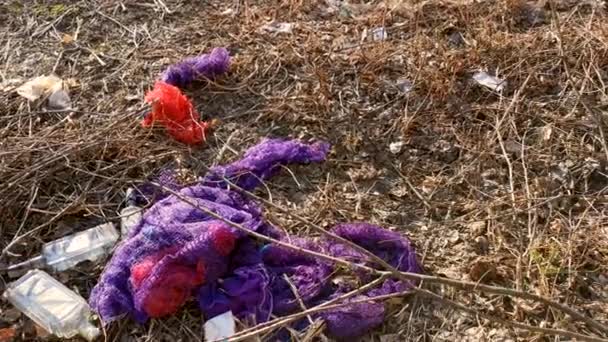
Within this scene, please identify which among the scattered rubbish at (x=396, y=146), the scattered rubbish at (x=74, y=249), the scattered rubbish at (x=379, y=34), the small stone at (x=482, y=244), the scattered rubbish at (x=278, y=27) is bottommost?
the small stone at (x=482, y=244)

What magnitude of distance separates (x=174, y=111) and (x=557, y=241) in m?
1.51

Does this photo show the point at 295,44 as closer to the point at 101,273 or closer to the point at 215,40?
the point at 215,40

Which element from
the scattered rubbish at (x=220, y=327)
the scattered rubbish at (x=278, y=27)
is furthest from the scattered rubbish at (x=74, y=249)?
the scattered rubbish at (x=278, y=27)

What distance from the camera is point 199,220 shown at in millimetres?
2439

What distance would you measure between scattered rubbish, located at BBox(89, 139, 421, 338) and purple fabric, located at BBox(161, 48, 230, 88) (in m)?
0.74

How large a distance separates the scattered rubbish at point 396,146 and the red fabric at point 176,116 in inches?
28.6

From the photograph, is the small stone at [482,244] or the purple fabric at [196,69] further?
the purple fabric at [196,69]

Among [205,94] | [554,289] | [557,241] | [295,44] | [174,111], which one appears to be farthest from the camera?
[295,44]

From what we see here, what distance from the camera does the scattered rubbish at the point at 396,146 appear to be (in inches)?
110

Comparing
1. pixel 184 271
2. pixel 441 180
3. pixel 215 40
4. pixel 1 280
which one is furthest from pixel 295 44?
pixel 1 280

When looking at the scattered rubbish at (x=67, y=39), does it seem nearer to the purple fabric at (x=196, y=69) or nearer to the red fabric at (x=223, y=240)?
the purple fabric at (x=196, y=69)

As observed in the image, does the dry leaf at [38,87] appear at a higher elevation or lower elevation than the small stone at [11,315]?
higher

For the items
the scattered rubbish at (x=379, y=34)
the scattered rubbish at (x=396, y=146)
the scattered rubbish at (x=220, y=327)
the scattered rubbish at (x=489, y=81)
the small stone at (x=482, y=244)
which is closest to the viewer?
the scattered rubbish at (x=220, y=327)

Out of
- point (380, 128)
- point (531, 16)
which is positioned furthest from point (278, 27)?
point (531, 16)
